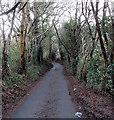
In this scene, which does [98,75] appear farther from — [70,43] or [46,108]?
[70,43]

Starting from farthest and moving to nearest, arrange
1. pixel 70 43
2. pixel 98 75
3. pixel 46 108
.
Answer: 1. pixel 70 43
2. pixel 98 75
3. pixel 46 108

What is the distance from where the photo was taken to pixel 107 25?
533 inches

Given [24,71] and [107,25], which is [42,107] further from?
[24,71]

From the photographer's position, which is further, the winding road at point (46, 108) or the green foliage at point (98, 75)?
the green foliage at point (98, 75)

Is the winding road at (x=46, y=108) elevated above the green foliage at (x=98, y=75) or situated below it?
below

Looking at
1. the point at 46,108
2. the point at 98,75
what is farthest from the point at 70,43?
the point at 46,108

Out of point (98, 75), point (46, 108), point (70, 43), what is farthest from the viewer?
point (70, 43)

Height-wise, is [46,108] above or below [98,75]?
below

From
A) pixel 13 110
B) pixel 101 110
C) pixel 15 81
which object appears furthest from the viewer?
pixel 15 81

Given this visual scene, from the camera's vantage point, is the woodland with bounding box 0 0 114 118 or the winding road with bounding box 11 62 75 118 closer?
the winding road with bounding box 11 62 75 118

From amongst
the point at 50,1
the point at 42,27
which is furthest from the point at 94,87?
the point at 42,27

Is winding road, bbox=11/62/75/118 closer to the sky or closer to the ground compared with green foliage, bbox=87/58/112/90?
closer to the ground

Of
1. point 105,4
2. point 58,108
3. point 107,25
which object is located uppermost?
point 105,4

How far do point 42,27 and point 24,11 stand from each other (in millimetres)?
10762
